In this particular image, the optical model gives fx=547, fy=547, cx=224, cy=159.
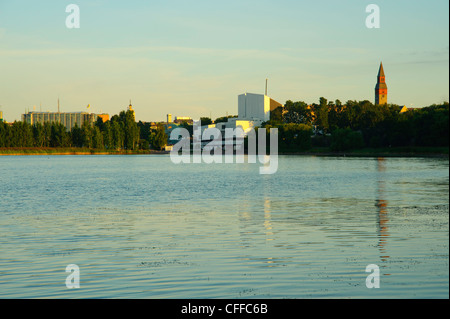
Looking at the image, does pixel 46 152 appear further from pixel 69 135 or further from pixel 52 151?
pixel 69 135

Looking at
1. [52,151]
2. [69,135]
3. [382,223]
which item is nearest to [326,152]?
[69,135]

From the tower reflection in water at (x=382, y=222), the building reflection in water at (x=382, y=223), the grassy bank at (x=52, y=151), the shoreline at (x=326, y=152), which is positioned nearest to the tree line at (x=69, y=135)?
the grassy bank at (x=52, y=151)

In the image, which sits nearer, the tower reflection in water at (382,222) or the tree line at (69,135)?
the tower reflection in water at (382,222)

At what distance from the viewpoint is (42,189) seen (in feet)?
161

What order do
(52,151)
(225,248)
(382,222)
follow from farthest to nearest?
1. (52,151)
2. (382,222)
3. (225,248)

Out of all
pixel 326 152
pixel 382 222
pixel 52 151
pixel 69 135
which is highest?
pixel 69 135

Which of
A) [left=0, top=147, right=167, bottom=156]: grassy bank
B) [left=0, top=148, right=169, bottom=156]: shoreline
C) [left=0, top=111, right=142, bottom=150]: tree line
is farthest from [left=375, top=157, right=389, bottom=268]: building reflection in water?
[left=0, top=148, right=169, bottom=156]: shoreline

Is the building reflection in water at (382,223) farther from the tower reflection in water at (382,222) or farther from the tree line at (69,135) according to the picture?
the tree line at (69,135)

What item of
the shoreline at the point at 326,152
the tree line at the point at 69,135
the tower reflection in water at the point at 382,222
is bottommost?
the tower reflection in water at the point at 382,222

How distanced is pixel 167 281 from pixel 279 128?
184 meters

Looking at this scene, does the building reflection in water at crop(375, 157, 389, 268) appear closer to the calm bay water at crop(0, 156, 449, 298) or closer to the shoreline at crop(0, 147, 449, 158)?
the calm bay water at crop(0, 156, 449, 298)

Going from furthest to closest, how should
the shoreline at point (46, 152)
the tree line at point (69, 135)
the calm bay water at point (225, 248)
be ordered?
the shoreline at point (46, 152) → the tree line at point (69, 135) → the calm bay water at point (225, 248)

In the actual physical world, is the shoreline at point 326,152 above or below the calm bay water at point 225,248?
above
